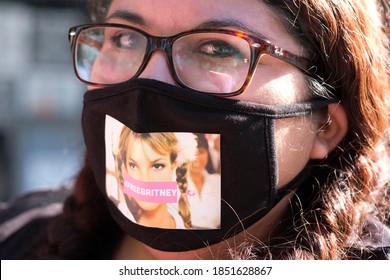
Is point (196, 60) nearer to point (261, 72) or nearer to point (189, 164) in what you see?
point (261, 72)

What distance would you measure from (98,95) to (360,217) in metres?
0.91

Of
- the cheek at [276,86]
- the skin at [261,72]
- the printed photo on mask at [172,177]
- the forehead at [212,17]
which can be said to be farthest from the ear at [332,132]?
the printed photo on mask at [172,177]

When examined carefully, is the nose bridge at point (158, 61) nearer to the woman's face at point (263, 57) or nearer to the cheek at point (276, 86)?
the woman's face at point (263, 57)

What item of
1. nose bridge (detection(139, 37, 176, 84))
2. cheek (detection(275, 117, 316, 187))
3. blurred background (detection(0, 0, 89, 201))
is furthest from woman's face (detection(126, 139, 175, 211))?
blurred background (detection(0, 0, 89, 201))

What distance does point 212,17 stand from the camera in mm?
1786

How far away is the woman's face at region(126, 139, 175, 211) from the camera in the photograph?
176cm

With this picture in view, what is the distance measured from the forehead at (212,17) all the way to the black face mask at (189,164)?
0.66ft

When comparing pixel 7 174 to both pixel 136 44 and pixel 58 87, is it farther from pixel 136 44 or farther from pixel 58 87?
pixel 136 44

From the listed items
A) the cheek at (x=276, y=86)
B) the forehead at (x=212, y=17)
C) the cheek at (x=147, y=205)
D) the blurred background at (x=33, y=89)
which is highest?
the forehead at (x=212, y=17)

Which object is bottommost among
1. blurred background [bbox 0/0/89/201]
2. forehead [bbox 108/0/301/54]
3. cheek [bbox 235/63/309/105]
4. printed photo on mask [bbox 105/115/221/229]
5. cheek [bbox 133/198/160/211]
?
blurred background [bbox 0/0/89/201]

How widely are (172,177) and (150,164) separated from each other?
76 mm

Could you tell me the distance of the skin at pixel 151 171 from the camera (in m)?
1.76

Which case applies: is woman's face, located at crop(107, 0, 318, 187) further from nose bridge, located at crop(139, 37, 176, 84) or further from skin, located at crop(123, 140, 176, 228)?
skin, located at crop(123, 140, 176, 228)

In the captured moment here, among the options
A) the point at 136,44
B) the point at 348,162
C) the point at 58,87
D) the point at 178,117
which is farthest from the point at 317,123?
the point at 58,87
